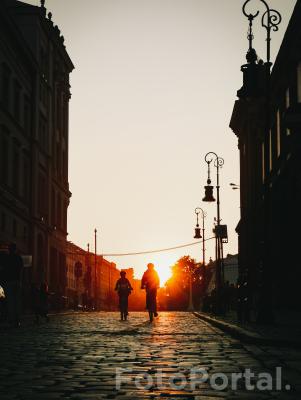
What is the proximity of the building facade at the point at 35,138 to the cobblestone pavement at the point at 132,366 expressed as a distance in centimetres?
2619

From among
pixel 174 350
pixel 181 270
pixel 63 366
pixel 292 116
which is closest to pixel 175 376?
pixel 63 366

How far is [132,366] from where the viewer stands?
912 centimetres

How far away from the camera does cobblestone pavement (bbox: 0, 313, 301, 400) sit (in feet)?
22.3

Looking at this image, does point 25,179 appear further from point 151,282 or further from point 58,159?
point 151,282

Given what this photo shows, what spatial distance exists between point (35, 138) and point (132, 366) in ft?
133

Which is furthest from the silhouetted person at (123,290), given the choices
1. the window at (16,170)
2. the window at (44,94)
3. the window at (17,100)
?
the window at (44,94)

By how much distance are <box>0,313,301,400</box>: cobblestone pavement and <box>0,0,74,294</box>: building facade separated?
26192 mm

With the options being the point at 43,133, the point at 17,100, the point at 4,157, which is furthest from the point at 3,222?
the point at 43,133

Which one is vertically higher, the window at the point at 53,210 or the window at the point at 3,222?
the window at the point at 53,210

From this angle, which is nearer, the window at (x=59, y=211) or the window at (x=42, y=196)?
the window at (x=42, y=196)

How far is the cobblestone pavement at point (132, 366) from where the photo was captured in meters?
6.80

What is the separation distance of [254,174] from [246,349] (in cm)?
3817

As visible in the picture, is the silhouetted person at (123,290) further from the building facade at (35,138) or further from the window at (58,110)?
the window at (58,110)

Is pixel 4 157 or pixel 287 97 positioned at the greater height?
pixel 287 97
